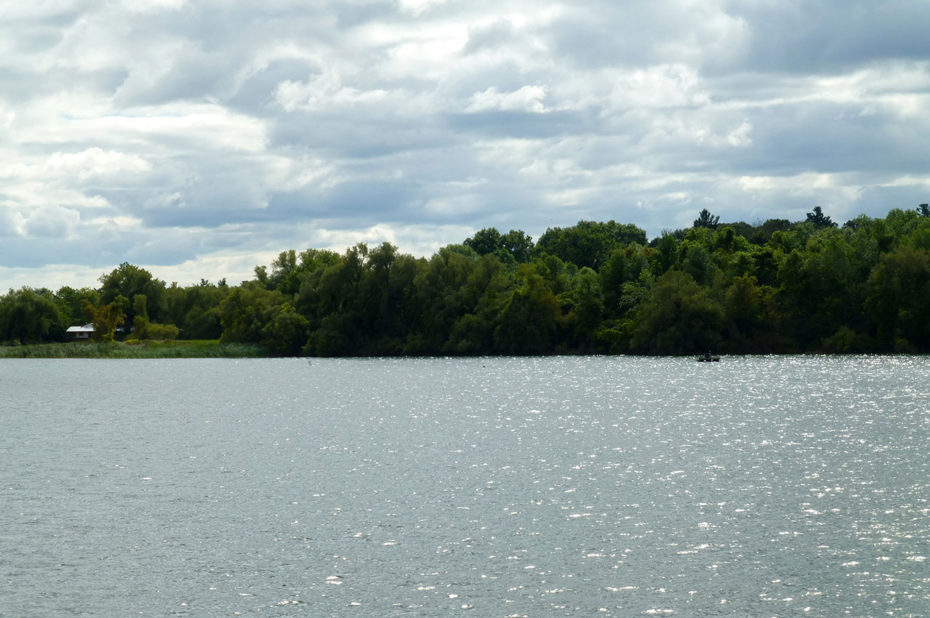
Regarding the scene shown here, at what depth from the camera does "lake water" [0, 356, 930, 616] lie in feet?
89.2

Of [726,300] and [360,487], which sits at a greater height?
[726,300]

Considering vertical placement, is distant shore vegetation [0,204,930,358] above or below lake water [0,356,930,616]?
above

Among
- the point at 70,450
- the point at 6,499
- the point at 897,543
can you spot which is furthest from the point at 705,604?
the point at 70,450

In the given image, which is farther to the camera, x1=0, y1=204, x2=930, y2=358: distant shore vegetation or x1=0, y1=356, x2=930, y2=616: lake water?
x1=0, y1=204, x2=930, y2=358: distant shore vegetation

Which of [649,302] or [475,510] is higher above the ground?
[649,302]

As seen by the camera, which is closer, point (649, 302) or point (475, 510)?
point (475, 510)

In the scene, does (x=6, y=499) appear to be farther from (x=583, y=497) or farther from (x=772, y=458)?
(x=772, y=458)

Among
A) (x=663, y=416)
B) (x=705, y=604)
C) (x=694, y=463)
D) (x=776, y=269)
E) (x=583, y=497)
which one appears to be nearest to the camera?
(x=705, y=604)

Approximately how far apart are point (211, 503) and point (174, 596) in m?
14.0

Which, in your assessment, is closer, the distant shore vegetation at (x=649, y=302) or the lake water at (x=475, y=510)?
the lake water at (x=475, y=510)

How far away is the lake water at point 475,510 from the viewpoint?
27.2 m

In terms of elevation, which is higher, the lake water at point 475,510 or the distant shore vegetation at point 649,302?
the distant shore vegetation at point 649,302

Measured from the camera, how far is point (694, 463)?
50688 mm

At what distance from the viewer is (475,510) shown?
3841cm
